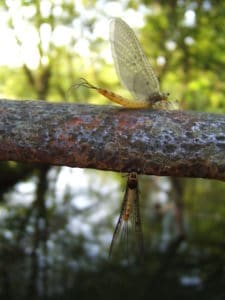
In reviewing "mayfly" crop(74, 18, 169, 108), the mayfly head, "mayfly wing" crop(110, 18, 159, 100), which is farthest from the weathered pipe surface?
"mayfly wing" crop(110, 18, 159, 100)

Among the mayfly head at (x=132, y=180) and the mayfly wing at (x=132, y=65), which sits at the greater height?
the mayfly wing at (x=132, y=65)

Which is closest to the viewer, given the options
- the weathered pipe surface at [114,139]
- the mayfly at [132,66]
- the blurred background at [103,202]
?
the weathered pipe surface at [114,139]

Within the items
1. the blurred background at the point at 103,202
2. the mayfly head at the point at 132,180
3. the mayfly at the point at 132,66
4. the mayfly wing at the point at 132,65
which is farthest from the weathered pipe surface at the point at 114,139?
the blurred background at the point at 103,202

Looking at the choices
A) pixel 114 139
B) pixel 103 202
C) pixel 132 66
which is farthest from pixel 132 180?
pixel 103 202

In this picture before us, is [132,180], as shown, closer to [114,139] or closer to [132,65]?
[114,139]

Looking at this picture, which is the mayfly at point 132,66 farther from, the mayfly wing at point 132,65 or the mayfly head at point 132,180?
the mayfly head at point 132,180

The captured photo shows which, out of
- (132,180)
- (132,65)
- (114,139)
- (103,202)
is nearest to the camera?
(114,139)

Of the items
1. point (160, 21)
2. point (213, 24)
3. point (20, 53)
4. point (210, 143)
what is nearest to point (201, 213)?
point (160, 21)
